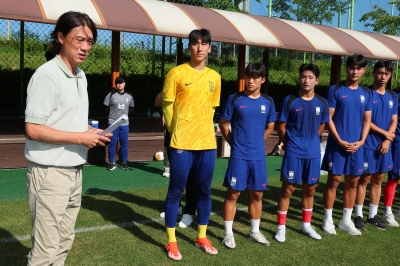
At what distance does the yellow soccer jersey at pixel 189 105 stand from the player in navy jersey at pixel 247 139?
49cm

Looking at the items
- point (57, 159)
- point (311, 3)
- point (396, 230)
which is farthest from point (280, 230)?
point (311, 3)

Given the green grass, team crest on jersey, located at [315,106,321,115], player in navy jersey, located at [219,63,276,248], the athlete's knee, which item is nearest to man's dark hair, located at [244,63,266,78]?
player in navy jersey, located at [219,63,276,248]

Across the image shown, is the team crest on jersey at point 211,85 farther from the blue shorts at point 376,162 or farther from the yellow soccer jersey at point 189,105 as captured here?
the blue shorts at point 376,162

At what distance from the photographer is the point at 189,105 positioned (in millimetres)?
4254

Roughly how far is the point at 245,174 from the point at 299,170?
647 millimetres

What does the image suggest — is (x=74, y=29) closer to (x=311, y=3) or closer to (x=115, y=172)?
(x=115, y=172)

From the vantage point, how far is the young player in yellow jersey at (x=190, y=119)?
4238 mm

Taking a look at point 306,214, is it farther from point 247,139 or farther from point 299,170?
point 247,139

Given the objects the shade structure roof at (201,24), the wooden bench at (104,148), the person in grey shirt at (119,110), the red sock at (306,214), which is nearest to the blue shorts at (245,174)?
the red sock at (306,214)

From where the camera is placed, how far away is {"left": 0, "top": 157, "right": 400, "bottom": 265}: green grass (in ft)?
Result: 14.3

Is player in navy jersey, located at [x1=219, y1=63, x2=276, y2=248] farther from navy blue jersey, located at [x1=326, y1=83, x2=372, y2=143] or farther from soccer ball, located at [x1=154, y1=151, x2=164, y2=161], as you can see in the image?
soccer ball, located at [x1=154, y1=151, x2=164, y2=161]

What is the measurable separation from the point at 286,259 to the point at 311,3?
15.2 meters

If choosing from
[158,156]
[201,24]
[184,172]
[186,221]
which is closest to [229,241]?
[186,221]

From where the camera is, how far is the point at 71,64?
2.95m
